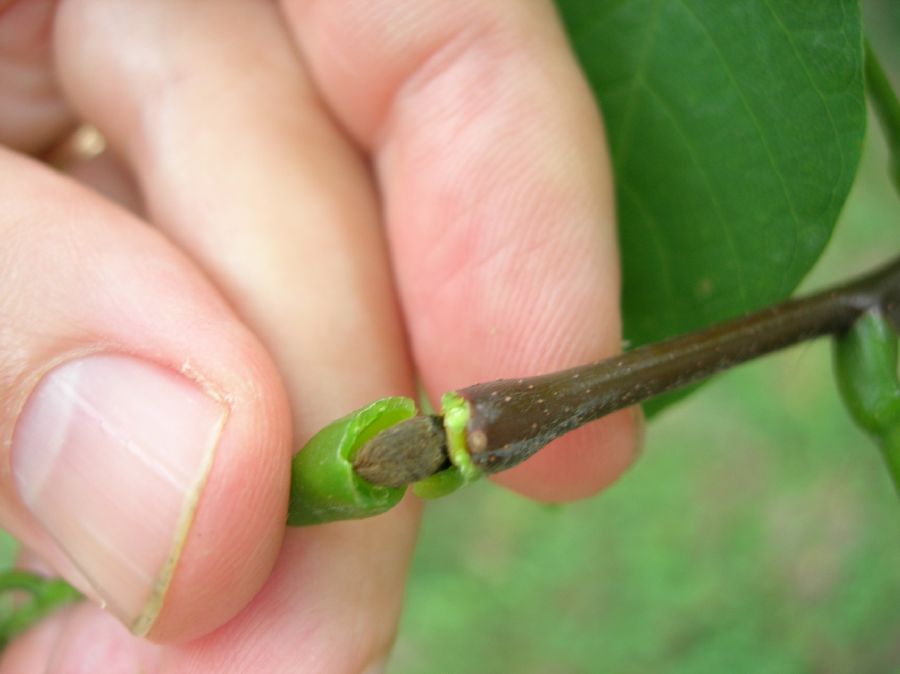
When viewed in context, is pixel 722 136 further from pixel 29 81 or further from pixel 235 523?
pixel 29 81

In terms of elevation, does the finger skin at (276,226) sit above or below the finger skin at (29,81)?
below

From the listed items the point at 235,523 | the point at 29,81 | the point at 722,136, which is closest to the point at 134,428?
the point at 235,523

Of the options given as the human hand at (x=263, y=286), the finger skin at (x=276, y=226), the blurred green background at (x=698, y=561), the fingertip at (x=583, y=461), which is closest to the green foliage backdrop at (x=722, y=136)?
the human hand at (x=263, y=286)

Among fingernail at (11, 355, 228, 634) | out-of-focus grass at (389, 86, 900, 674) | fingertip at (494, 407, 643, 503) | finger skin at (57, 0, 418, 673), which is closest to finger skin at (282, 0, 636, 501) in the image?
fingertip at (494, 407, 643, 503)

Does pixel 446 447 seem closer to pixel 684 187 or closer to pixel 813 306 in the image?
pixel 813 306

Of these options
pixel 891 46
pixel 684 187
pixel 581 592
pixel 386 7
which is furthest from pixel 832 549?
pixel 386 7

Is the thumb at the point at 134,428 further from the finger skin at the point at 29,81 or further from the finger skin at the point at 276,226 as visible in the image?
the finger skin at the point at 29,81

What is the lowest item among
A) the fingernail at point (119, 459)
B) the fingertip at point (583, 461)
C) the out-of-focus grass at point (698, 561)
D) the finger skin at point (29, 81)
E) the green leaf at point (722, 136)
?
the out-of-focus grass at point (698, 561)

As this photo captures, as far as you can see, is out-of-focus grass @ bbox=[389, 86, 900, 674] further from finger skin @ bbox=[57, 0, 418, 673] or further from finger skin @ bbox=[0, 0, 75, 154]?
finger skin @ bbox=[0, 0, 75, 154]
